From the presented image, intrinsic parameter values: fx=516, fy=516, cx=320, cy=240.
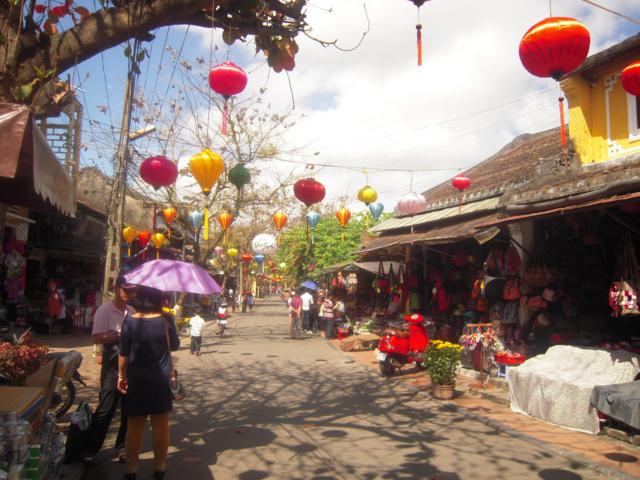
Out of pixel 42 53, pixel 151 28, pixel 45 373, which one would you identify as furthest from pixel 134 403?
pixel 151 28

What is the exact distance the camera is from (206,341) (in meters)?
18.8

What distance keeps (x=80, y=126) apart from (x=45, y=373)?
15.1 meters

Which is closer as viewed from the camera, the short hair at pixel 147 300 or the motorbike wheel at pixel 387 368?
the short hair at pixel 147 300

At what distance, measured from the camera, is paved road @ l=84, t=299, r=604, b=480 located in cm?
533

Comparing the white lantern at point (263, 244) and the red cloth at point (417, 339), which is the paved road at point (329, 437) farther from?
the white lantern at point (263, 244)

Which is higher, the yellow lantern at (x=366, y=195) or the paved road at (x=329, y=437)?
the yellow lantern at (x=366, y=195)

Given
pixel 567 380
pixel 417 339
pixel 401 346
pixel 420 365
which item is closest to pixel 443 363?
pixel 567 380

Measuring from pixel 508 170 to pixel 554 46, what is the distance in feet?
25.9

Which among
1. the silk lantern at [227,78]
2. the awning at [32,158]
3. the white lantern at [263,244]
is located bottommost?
the awning at [32,158]

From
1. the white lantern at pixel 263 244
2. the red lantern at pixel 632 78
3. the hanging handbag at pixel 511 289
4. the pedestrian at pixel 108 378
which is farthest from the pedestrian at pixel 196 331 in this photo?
the red lantern at pixel 632 78

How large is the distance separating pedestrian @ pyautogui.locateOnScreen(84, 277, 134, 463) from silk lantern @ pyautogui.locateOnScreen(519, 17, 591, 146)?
559cm

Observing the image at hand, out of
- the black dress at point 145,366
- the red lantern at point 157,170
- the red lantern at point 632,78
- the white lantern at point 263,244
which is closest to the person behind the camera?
the black dress at point 145,366

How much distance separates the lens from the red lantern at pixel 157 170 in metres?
8.29

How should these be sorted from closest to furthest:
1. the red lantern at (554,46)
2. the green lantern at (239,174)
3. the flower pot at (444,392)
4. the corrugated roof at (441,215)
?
the red lantern at (554,46), the flower pot at (444,392), the green lantern at (239,174), the corrugated roof at (441,215)
